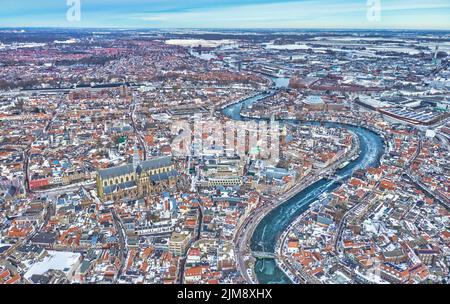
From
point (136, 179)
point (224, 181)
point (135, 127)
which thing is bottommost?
point (224, 181)

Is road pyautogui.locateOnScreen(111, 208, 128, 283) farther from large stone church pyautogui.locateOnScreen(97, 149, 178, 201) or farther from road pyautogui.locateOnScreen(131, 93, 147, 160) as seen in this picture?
road pyautogui.locateOnScreen(131, 93, 147, 160)

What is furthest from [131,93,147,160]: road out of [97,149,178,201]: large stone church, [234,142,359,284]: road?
[234,142,359,284]: road

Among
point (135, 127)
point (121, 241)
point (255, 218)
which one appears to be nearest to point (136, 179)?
point (121, 241)

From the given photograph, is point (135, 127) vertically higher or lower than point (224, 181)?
higher

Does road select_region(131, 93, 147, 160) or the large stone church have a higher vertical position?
road select_region(131, 93, 147, 160)

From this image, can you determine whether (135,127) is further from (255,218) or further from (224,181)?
(255,218)

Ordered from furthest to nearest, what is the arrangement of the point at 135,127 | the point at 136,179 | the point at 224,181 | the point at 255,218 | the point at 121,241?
the point at 135,127 < the point at 224,181 < the point at 136,179 < the point at 255,218 < the point at 121,241

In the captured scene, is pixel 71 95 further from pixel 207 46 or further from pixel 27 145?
pixel 207 46

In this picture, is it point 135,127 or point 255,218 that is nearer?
point 255,218
